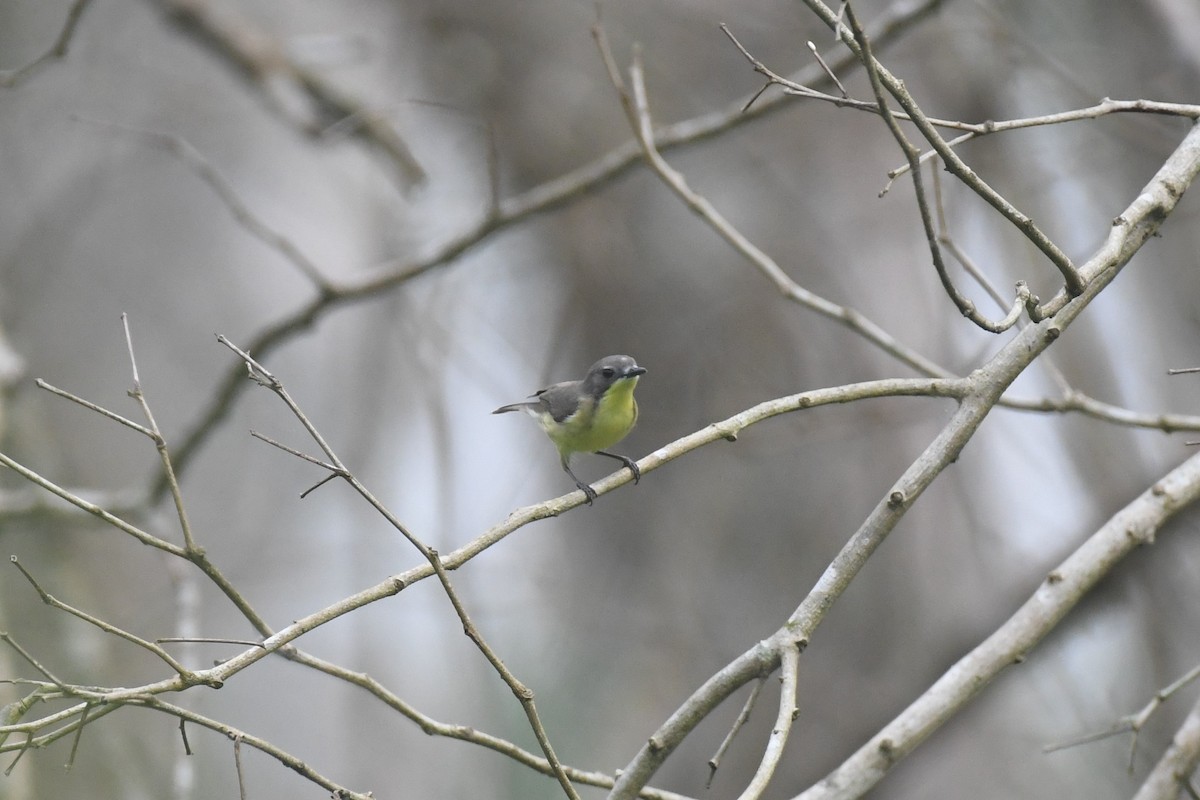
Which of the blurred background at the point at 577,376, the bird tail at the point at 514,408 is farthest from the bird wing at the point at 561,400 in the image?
Answer: the blurred background at the point at 577,376

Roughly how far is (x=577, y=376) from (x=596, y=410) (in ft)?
11.8

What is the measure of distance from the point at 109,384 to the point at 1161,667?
25.0 feet

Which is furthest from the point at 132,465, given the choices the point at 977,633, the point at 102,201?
the point at 977,633

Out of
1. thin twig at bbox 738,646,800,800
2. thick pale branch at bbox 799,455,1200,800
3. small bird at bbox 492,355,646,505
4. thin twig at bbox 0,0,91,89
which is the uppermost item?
thin twig at bbox 0,0,91,89

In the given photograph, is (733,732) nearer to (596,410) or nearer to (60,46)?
(596,410)

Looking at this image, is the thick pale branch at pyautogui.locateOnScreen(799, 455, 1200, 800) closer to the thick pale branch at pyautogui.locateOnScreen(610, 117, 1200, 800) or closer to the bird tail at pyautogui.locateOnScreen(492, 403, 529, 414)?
the thick pale branch at pyautogui.locateOnScreen(610, 117, 1200, 800)

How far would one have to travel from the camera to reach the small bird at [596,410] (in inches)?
165

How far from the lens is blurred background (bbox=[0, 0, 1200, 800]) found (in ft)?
20.2

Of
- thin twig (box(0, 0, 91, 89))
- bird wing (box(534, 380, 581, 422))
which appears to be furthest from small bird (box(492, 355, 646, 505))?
thin twig (box(0, 0, 91, 89))

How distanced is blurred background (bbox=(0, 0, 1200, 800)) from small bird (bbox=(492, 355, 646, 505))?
3.48ft

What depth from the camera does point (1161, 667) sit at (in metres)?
5.81

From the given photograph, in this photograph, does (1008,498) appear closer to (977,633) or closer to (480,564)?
(977,633)

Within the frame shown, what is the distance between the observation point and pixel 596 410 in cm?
422

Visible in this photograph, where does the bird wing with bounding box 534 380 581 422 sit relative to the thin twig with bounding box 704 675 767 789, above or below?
above
